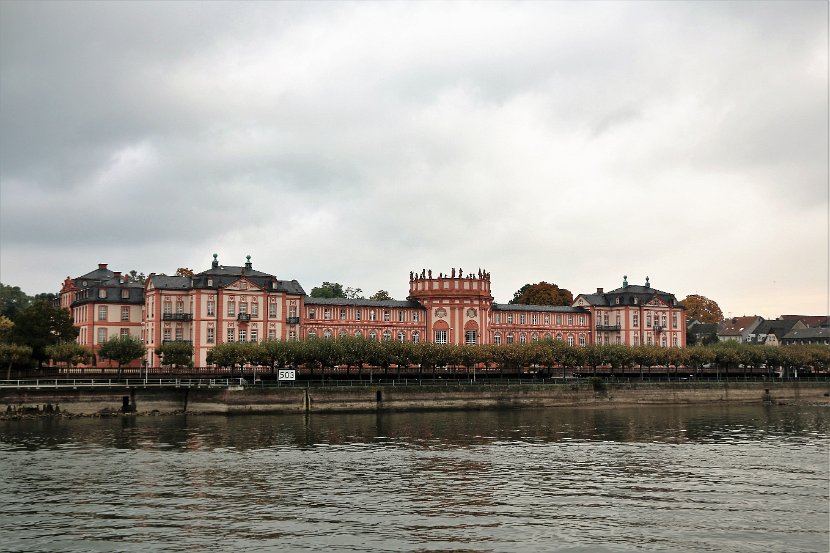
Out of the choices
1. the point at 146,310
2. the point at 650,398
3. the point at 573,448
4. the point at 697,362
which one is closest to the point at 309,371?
the point at 146,310

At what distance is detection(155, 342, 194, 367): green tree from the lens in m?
91.1

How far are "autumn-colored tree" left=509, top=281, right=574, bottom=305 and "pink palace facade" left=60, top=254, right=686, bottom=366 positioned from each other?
Result: 492 inches

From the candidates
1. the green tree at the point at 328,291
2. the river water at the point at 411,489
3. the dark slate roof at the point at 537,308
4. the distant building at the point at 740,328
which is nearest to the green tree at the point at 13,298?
the green tree at the point at 328,291

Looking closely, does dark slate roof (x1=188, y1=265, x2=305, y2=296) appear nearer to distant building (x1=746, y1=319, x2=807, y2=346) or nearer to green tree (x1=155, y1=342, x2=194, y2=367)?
green tree (x1=155, y1=342, x2=194, y2=367)

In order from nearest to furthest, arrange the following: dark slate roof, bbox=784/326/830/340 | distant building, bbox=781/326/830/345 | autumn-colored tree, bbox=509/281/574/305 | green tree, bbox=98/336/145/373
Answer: green tree, bbox=98/336/145/373
autumn-colored tree, bbox=509/281/574/305
distant building, bbox=781/326/830/345
dark slate roof, bbox=784/326/830/340

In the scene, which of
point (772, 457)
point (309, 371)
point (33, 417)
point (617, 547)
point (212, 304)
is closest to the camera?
point (617, 547)

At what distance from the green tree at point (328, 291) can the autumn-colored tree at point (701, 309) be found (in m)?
78.1

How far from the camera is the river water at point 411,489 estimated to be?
98.5ft

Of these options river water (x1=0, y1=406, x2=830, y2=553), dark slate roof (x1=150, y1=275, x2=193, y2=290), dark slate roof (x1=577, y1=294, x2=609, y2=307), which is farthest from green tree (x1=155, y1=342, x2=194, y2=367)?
dark slate roof (x1=577, y1=294, x2=609, y2=307)

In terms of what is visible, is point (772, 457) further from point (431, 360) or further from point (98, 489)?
point (431, 360)

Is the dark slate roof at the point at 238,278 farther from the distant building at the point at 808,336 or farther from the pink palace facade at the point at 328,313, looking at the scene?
the distant building at the point at 808,336

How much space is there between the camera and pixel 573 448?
5341 centimetres

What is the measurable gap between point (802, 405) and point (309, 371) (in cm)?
5377

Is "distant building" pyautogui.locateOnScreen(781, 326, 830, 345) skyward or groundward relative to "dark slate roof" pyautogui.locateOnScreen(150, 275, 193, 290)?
groundward
